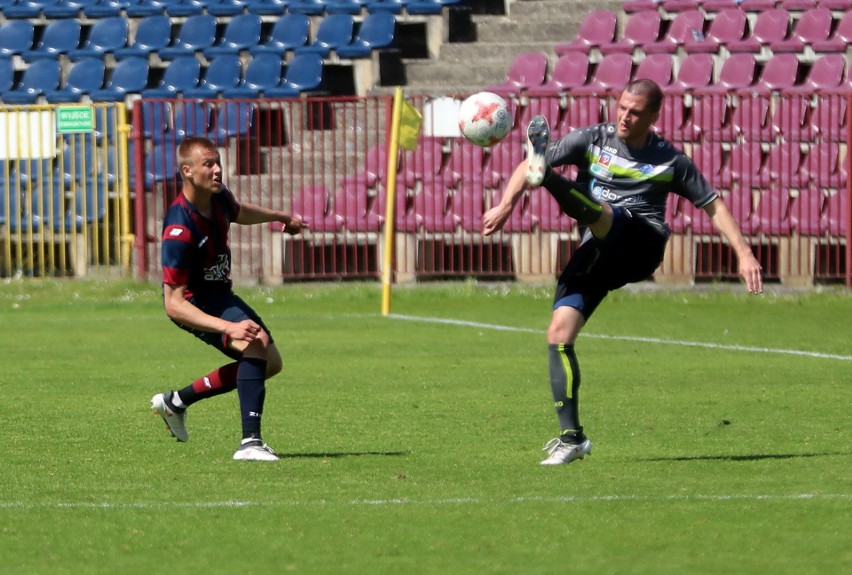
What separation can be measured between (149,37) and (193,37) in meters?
0.75

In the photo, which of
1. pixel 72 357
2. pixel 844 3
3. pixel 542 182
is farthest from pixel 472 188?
pixel 542 182

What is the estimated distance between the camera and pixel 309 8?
77.9 feet

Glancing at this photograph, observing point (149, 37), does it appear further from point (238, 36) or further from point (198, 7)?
point (238, 36)

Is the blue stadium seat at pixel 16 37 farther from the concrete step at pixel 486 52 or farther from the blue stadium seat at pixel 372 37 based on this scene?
the concrete step at pixel 486 52

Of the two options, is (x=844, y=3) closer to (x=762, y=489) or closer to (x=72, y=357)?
(x=72, y=357)

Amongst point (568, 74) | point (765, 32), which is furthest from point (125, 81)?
point (765, 32)

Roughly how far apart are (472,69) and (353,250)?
12.9 ft

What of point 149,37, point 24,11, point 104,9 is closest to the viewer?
point 149,37

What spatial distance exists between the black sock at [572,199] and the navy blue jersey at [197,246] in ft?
5.48

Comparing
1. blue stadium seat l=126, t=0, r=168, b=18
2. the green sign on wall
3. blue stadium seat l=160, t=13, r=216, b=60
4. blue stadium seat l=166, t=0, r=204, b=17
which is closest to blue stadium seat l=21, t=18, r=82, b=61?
blue stadium seat l=126, t=0, r=168, b=18

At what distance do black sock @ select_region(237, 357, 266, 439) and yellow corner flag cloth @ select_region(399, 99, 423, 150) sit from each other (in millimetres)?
8738

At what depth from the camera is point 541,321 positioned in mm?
16531

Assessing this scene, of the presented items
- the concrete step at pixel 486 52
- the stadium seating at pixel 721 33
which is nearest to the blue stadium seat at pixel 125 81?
the concrete step at pixel 486 52

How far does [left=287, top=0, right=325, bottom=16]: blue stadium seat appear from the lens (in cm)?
2370
